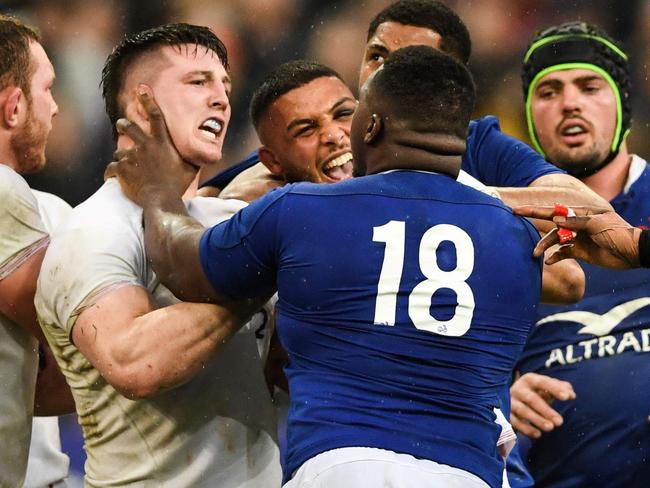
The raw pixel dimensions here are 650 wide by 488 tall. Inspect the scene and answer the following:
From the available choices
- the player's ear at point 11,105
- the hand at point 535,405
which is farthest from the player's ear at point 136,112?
the hand at point 535,405

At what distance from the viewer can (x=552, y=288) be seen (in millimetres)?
3160


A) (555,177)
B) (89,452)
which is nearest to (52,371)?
(89,452)

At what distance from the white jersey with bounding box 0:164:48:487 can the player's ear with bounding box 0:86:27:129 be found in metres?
0.31

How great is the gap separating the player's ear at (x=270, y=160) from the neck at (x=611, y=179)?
1.75 meters

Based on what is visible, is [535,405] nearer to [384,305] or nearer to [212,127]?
[212,127]

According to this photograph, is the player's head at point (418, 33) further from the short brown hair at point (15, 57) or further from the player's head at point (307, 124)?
the short brown hair at point (15, 57)

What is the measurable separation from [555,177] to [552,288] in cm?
51

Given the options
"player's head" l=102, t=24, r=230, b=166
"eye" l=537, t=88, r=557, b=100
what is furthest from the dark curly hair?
"eye" l=537, t=88, r=557, b=100

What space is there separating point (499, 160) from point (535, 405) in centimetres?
108

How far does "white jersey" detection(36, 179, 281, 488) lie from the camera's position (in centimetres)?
281

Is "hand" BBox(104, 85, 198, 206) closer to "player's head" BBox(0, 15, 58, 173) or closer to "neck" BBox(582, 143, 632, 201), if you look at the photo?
"player's head" BBox(0, 15, 58, 173)

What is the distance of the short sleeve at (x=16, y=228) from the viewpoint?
3084mm

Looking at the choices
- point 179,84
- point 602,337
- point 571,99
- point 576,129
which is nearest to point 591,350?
point 602,337

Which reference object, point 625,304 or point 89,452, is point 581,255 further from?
point 625,304
